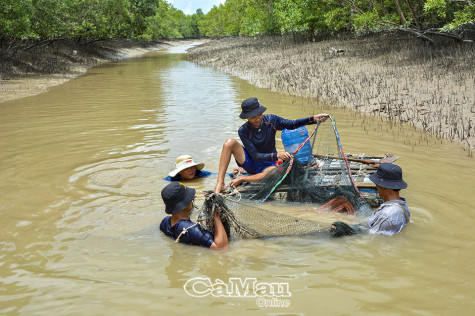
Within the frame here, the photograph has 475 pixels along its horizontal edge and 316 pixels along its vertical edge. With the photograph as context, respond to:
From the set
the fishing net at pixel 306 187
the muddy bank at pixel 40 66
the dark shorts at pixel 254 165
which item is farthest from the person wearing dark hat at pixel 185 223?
the muddy bank at pixel 40 66

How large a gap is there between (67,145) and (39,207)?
133 inches

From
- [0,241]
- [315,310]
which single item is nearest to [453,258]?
[315,310]

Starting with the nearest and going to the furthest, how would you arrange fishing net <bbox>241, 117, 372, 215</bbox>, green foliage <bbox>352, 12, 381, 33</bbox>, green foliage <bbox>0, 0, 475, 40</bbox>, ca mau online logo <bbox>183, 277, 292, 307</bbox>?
ca mau online logo <bbox>183, 277, 292, 307</bbox>, fishing net <bbox>241, 117, 372, 215</bbox>, green foliage <bbox>352, 12, 381, 33</bbox>, green foliage <bbox>0, 0, 475, 40</bbox>

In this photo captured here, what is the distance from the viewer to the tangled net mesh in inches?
172

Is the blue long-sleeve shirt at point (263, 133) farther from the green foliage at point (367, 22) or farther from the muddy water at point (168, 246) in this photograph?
the green foliage at point (367, 22)

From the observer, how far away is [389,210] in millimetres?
4371

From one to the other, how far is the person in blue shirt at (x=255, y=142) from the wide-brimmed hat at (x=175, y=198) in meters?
1.13

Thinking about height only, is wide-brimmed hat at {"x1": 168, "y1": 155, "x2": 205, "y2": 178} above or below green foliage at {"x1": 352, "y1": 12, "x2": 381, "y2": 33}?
below

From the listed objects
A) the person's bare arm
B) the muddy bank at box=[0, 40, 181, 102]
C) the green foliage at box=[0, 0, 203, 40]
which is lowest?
the person's bare arm

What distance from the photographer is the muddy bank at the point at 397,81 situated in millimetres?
9312

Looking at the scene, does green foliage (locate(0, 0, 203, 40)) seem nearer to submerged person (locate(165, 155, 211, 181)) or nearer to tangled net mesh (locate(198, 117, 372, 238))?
submerged person (locate(165, 155, 211, 181))

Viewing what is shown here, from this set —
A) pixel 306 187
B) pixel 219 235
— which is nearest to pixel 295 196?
pixel 306 187

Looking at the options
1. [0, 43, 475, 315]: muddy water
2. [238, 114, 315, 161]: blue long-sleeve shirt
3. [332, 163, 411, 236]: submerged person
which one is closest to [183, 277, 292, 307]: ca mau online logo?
[0, 43, 475, 315]: muddy water

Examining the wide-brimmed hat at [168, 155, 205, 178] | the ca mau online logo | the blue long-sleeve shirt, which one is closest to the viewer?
the ca mau online logo
